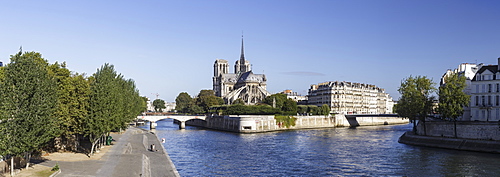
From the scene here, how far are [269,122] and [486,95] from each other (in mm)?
46213

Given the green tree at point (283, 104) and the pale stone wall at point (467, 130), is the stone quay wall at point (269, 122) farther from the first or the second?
the pale stone wall at point (467, 130)

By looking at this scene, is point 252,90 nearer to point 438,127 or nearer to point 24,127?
point 438,127

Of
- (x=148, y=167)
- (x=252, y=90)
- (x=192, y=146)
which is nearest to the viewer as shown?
(x=148, y=167)

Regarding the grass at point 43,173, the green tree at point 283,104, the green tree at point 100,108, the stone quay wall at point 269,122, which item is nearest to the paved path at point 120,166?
the grass at point 43,173

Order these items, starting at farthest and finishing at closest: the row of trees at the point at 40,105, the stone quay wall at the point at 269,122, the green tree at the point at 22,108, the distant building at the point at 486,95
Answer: the stone quay wall at the point at 269,122 < the distant building at the point at 486,95 < the row of trees at the point at 40,105 < the green tree at the point at 22,108

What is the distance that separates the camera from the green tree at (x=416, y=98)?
57062 millimetres

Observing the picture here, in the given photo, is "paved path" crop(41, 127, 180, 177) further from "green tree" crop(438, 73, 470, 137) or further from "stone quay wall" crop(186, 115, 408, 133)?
"stone quay wall" crop(186, 115, 408, 133)

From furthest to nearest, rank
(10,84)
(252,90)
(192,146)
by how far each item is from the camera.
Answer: (252,90)
(192,146)
(10,84)

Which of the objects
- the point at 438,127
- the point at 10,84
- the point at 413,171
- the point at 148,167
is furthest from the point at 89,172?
the point at 438,127

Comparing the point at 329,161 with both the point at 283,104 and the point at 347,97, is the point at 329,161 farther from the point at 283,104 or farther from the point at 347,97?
the point at 347,97

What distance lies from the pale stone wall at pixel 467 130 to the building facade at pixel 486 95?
3.80m

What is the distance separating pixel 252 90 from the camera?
193m

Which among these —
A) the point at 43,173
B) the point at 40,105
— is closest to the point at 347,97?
the point at 43,173

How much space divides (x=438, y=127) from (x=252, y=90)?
453 ft
